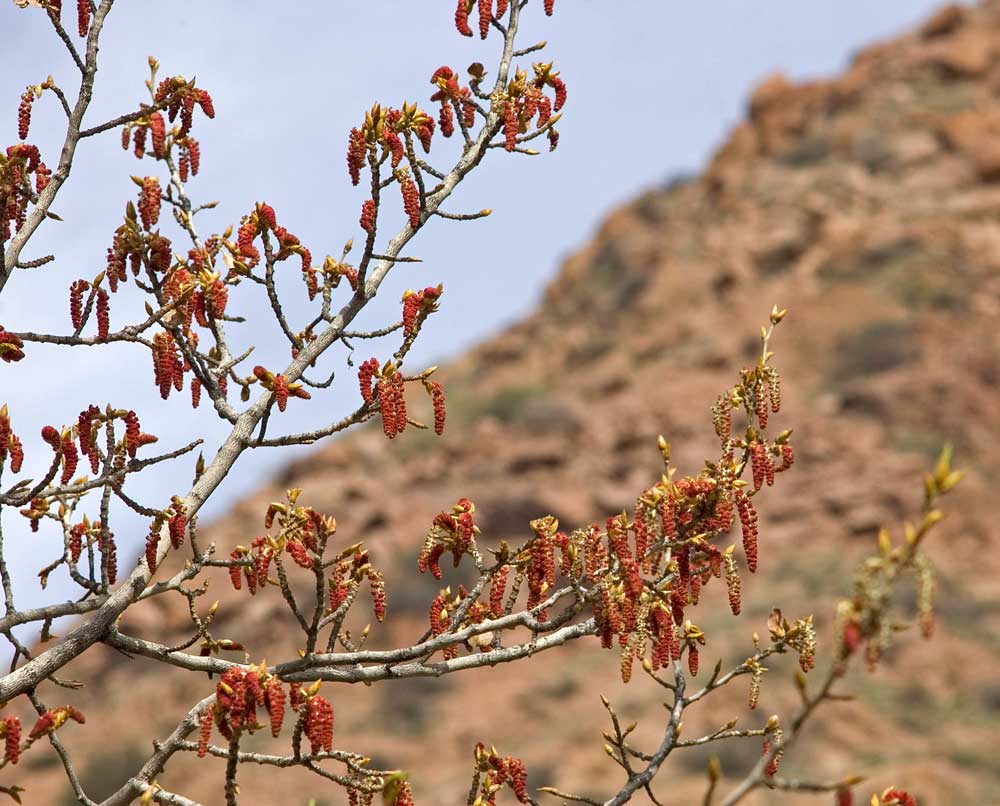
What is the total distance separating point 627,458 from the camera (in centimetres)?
3644

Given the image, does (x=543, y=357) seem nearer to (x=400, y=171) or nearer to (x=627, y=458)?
(x=627, y=458)

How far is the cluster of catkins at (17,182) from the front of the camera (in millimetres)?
5109

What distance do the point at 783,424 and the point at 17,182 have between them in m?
29.7

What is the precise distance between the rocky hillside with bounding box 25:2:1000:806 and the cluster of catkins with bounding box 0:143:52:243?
10.8 metres

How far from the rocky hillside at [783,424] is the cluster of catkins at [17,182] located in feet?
35.5

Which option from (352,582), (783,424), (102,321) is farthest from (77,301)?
(783,424)

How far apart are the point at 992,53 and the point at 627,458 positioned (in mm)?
28858

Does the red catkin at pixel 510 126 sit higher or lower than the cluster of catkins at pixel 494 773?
higher

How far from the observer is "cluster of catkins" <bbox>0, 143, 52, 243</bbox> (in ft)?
16.8

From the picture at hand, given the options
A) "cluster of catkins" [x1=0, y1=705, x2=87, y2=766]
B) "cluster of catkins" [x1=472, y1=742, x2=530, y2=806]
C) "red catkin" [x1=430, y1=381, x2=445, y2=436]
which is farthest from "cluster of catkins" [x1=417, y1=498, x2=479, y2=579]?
"cluster of catkins" [x1=0, y1=705, x2=87, y2=766]

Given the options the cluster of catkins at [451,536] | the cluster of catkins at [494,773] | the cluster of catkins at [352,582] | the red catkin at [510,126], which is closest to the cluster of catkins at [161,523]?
the cluster of catkins at [352,582]

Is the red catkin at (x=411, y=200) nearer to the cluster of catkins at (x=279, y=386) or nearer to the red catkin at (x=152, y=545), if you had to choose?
the cluster of catkins at (x=279, y=386)

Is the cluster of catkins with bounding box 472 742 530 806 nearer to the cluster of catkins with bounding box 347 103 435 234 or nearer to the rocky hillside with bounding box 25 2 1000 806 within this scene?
the cluster of catkins with bounding box 347 103 435 234

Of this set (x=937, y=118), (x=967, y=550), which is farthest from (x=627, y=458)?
(x=937, y=118)
